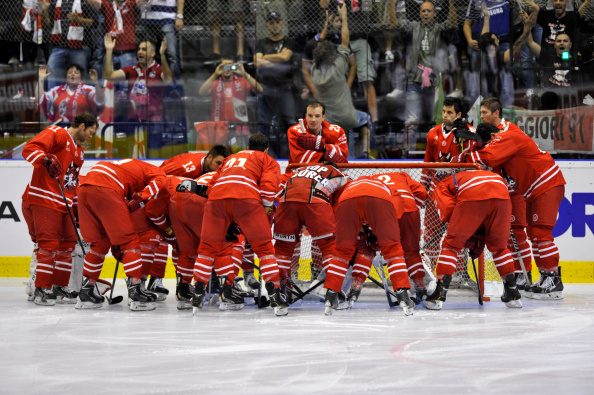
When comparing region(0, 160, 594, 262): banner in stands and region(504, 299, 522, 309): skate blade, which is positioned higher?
region(0, 160, 594, 262): banner in stands

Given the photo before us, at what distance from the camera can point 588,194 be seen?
687 centimetres

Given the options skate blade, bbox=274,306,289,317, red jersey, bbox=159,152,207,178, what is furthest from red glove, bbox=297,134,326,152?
skate blade, bbox=274,306,289,317

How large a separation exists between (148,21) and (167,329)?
14.5 ft

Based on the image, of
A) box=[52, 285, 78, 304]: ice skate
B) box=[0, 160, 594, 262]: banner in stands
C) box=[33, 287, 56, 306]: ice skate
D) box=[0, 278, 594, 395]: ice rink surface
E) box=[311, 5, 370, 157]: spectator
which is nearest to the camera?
box=[0, 278, 594, 395]: ice rink surface

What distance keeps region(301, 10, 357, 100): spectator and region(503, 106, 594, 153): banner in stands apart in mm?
1547

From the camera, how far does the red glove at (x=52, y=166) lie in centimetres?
528

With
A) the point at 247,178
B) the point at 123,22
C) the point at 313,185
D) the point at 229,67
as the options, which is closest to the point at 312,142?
the point at 313,185

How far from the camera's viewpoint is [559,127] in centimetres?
736

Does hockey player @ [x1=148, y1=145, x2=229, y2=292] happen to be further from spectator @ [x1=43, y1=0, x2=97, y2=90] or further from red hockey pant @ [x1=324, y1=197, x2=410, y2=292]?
spectator @ [x1=43, y1=0, x2=97, y2=90]

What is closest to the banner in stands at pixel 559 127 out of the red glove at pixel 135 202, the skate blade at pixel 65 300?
the red glove at pixel 135 202

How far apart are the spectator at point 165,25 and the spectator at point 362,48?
4.89ft

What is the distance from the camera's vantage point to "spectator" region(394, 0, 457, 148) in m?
7.55

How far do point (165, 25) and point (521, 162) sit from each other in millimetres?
3921

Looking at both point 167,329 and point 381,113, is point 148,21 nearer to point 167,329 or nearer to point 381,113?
point 381,113
